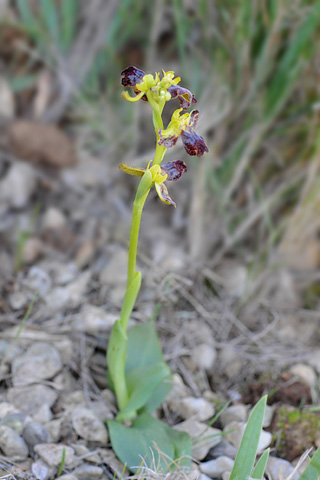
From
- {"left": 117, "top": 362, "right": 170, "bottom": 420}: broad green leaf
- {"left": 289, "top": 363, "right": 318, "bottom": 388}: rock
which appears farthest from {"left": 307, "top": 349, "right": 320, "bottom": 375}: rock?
{"left": 117, "top": 362, "right": 170, "bottom": 420}: broad green leaf

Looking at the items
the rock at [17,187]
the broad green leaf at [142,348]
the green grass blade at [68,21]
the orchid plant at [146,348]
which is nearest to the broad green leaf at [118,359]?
the orchid plant at [146,348]

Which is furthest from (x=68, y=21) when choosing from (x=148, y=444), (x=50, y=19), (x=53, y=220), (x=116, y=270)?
(x=148, y=444)

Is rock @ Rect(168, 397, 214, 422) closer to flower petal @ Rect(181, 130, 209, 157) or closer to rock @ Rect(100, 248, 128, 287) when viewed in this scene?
rock @ Rect(100, 248, 128, 287)

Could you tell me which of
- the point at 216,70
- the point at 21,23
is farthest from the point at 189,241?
the point at 21,23

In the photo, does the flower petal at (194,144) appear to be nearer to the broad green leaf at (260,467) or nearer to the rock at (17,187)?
the broad green leaf at (260,467)

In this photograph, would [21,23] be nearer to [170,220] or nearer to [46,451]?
[170,220]

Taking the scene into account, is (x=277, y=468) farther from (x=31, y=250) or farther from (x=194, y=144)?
(x=31, y=250)
